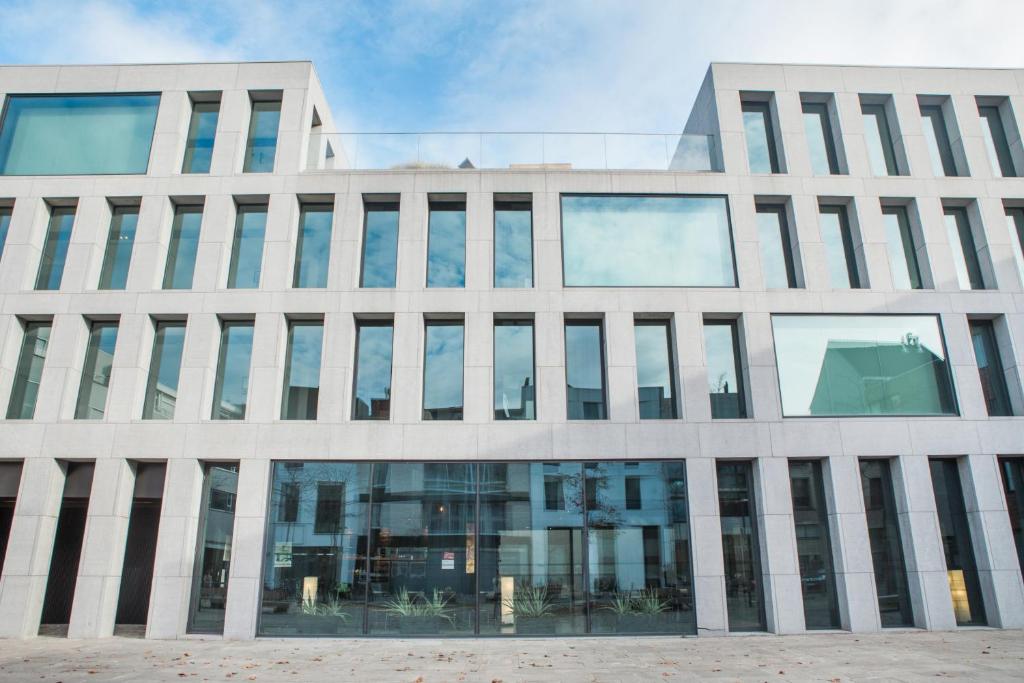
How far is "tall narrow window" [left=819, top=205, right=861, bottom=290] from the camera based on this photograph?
18.8 meters

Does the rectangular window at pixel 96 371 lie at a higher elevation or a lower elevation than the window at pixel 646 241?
lower

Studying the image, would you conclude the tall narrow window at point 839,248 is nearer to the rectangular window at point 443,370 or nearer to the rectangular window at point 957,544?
the rectangular window at point 957,544

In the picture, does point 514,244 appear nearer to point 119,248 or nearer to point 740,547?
point 740,547

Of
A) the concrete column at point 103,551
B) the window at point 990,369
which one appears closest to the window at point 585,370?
the window at point 990,369

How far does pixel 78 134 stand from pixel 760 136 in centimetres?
1992

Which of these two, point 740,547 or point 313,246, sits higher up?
point 313,246

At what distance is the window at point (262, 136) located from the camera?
63.3 ft

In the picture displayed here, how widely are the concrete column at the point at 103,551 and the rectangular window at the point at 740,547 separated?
1476cm

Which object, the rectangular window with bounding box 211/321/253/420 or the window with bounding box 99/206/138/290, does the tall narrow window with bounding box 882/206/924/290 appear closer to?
the rectangular window with bounding box 211/321/253/420

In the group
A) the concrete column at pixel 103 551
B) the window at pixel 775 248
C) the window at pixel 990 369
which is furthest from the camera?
the window at pixel 775 248

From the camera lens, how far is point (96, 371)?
1788 centimetres

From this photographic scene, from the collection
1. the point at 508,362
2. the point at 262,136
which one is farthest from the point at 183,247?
the point at 508,362

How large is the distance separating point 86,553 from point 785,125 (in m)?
21.8

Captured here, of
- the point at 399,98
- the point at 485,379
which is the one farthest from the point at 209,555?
the point at 399,98
